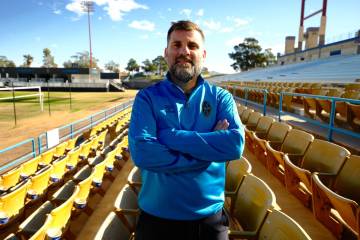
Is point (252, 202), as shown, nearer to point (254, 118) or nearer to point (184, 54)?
point (184, 54)

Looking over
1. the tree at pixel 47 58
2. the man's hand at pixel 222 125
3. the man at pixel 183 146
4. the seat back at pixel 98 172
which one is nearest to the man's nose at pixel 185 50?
the man at pixel 183 146

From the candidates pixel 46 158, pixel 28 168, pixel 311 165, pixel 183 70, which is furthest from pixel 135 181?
pixel 46 158

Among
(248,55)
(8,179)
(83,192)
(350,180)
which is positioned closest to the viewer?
(350,180)

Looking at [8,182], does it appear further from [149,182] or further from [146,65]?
[146,65]

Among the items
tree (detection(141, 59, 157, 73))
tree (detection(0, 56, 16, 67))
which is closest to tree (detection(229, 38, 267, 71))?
tree (detection(141, 59, 157, 73))

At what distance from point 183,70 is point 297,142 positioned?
2699 mm

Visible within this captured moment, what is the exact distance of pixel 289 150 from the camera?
401 centimetres

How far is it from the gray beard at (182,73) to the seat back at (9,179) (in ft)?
15.1

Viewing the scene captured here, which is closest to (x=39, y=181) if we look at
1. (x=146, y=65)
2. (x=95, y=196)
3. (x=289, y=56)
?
(x=95, y=196)

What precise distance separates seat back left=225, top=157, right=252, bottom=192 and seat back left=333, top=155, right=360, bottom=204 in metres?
0.90

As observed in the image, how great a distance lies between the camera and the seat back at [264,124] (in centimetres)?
525

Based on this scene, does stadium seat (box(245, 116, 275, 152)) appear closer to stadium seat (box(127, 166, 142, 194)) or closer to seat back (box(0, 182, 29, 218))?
stadium seat (box(127, 166, 142, 194))

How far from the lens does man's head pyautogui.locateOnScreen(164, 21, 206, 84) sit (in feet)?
→ 5.97

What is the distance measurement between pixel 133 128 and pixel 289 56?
1462 inches
